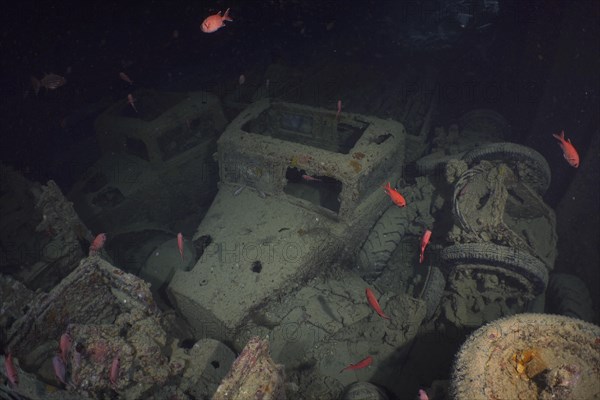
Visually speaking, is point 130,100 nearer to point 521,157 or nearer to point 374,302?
point 374,302

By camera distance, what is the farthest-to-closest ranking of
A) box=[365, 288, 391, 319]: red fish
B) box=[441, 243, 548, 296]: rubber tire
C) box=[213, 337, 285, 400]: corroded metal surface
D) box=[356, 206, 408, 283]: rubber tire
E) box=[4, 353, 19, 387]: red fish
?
box=[356, 206, 408, 283]: rubber tire, box=[441, 243, 548, 296]: rubber tire, box=[365, 288, 391, 319]: red fish, box=[4, 353, 19, 387]: red fish, box=[213, 337, 285, 400]: corroded metal surface

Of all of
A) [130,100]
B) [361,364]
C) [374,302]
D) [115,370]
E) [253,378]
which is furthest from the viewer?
[130,100]

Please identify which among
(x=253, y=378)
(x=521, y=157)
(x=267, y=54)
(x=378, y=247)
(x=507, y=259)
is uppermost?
(x=253, y=378)

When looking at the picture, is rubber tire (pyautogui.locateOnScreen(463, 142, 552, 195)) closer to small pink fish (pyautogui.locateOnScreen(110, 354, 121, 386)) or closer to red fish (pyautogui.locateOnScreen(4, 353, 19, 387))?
small pink fish (pyautogui.locateOnScreen(110, 354, 121, 386))

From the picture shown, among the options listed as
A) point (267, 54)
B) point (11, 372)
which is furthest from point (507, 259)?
point (267, 54)

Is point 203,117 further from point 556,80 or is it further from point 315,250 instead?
point 556,80

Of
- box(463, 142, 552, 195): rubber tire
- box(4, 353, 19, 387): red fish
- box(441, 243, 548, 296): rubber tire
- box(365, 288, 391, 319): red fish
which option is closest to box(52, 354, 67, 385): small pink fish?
box(4, 353, 19, 387): red fish

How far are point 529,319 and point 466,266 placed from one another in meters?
2.26

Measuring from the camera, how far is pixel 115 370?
123 inches

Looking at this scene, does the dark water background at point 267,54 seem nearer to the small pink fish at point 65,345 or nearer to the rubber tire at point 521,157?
the rubber tire at point 521,157

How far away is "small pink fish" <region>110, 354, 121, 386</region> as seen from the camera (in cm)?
310

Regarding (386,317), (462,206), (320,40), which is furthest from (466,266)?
(320,40)

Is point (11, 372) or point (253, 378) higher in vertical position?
point (11, 372)

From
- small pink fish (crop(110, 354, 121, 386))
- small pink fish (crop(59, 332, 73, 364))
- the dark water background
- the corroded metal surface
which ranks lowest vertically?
the dark water background
